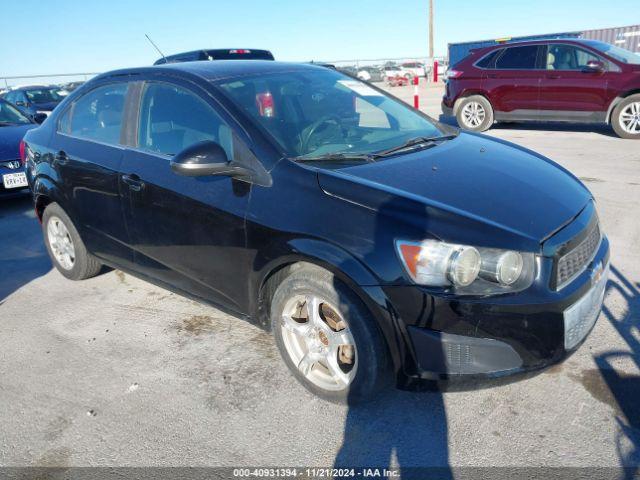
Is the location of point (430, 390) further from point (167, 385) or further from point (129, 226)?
point (129, 226)

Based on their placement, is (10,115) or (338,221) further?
(10,115)

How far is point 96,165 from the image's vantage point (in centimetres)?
363

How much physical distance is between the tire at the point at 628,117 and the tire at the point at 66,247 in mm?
8718

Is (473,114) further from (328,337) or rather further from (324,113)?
(328,337)

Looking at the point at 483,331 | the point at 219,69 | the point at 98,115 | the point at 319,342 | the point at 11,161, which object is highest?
the point at 219,69

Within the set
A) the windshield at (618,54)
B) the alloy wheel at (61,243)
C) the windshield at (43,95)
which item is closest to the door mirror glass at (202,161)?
the alloy wheel at (61,243)

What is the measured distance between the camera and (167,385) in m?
2.95

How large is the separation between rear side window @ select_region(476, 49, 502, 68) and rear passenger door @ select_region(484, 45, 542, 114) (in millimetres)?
58

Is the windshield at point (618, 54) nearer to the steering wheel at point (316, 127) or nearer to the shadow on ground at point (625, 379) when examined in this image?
the shadow on ground at point (625, 379)

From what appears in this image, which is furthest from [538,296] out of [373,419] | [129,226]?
[129,226]

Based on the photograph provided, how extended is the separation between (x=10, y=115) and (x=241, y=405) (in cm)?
737

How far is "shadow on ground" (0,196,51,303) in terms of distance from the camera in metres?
4.66

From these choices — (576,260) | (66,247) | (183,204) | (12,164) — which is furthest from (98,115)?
(12,164)

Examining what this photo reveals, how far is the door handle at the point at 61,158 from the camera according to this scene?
3963 millimetres
